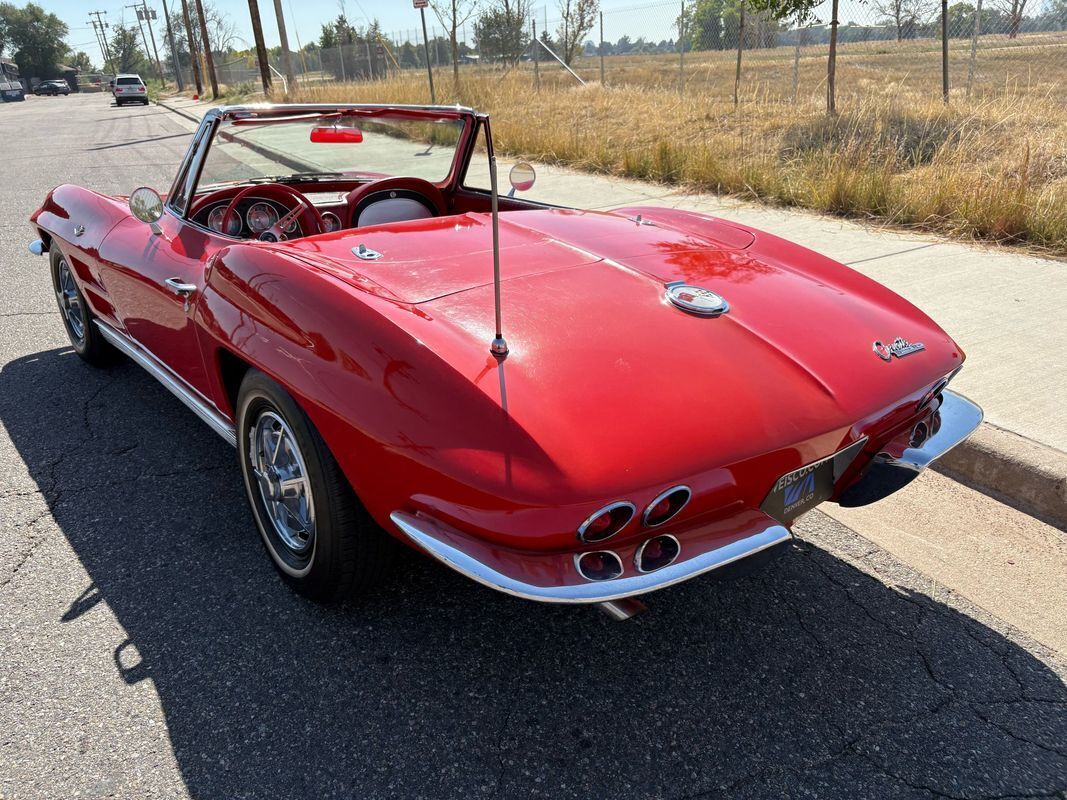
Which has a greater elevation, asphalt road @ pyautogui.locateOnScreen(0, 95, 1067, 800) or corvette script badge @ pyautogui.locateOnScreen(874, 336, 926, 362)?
corvette script badge @ pyautogui.locateOnScreen(874, 336, 926, 362)

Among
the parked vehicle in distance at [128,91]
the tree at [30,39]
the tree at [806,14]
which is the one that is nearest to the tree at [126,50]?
the tree at [30,39]

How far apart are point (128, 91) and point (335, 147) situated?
4336 cm

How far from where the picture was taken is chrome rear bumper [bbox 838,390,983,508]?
88.5 inches

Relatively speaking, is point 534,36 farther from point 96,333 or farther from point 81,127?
point 96,333

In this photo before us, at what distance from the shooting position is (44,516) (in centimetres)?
302

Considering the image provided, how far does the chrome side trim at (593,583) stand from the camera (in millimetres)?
1675

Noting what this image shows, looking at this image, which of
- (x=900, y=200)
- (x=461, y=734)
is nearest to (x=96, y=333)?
(x=461, y=734)

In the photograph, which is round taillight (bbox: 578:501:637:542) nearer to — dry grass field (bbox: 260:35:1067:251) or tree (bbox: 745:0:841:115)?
dry grass field (bbox: 260:35:1067:251)

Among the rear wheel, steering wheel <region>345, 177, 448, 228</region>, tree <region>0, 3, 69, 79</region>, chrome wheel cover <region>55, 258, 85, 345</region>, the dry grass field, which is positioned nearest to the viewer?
steering wheel <region>345, 177, 448, 228</region>

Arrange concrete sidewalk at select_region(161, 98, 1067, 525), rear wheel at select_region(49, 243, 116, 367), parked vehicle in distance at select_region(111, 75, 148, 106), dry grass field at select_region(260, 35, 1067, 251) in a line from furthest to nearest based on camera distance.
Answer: parked vehicle in distance at select_region(111, 75, 148, 106) → dry grass field at select_region(260, 35, 1067, 251) → rear wheel at select_region(49, 243, 116, 367) → concrete sidewalk at select_region(161, 98, 1067, 525)

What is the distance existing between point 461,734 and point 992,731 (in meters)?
1.31

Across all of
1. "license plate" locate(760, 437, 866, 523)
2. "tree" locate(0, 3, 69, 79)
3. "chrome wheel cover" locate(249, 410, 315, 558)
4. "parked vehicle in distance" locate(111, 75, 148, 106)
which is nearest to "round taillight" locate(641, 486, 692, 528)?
"license plate" locate(760, 437, 866, 523)

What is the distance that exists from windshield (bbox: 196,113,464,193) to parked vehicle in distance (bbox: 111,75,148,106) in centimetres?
4264

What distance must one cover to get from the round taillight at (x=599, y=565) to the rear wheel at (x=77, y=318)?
3374 millimetres
